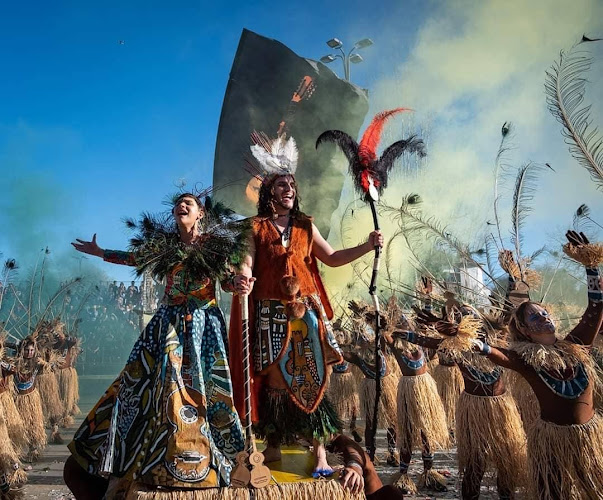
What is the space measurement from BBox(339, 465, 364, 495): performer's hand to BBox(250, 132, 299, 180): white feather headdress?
1.91 meters

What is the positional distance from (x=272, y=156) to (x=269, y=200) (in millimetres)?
323

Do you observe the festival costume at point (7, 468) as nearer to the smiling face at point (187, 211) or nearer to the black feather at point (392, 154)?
the smiling face at point (187, 211)

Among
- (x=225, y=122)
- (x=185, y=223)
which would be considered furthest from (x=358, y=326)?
(x=225, y=122)

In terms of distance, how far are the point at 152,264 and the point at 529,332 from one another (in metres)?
2.60

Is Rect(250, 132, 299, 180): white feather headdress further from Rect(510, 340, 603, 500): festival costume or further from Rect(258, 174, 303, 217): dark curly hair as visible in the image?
Rect(510, 340, 603, 500): festival costume

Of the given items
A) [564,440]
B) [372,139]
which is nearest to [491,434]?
[564,440]

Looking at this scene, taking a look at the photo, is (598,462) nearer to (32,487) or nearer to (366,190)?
(366,190)

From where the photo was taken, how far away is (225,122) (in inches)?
699

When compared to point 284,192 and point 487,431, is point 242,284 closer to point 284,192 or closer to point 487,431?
point 284,192

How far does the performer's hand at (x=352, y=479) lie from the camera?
229 centimetres

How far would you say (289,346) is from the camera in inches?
111

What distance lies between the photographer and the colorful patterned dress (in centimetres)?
228

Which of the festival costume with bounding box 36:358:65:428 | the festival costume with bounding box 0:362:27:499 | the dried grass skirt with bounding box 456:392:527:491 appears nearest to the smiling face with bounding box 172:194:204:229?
the dried grass skirt with bounding box 456:392:527:491

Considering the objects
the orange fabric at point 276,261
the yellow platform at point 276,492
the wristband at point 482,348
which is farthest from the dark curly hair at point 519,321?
the yellow platform at point 276,492
